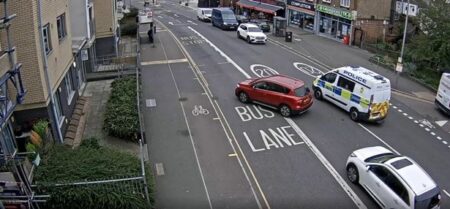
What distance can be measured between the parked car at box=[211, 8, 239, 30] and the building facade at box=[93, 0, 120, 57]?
62.0 ft

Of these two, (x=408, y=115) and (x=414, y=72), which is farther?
(x=414, y=72)

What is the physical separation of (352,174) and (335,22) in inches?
1307

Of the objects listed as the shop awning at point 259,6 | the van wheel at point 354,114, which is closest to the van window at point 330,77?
the van wheel at point 354,114

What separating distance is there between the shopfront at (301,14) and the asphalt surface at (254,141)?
19422 millimetres

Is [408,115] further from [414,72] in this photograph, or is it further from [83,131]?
[83,131]

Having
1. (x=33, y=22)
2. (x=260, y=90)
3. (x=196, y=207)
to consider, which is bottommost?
(x=196, y=207)

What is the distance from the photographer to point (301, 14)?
5294 cm

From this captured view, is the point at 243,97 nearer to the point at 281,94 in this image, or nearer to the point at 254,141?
the point at 281,94

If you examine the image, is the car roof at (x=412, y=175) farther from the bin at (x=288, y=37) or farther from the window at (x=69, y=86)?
the bin at (x=288, y=37)

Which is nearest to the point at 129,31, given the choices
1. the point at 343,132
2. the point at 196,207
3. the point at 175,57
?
the point at 175,57

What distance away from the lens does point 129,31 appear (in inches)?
1748

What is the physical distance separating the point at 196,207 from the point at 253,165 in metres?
3.59

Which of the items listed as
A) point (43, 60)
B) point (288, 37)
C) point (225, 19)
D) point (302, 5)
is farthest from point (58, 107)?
point (302, 5)

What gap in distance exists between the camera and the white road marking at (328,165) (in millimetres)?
15586
